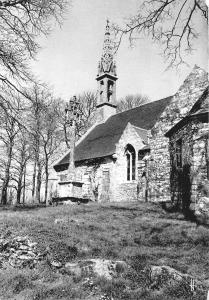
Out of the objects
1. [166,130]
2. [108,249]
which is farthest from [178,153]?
[108,249]

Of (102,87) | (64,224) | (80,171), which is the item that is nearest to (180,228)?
→ (64,224)

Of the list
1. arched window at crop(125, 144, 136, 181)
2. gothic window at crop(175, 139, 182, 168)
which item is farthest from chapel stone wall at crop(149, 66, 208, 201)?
arched window at crop(125, 144, 136, 181)

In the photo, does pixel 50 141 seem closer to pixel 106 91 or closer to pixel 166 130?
pixel 106 91

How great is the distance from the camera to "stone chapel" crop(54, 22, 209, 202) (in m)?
15.3

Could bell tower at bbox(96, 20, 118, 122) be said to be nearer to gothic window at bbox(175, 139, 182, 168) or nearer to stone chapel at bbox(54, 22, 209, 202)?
stone chapel at bbox(54, 22, 209, 202)

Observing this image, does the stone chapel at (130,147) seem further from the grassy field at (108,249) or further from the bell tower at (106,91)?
the grassy field at (108,249)

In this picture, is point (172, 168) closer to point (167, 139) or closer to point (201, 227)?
point (167, 139)

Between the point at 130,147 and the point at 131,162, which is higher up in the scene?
the point at 130,147

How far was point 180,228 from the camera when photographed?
939 centimetres

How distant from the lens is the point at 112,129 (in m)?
24.8

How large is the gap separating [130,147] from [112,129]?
17.4ft

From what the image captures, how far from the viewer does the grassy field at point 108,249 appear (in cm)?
538

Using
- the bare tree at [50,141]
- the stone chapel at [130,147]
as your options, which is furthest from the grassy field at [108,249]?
the bare tree at [50,141]

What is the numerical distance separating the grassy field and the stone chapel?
3.37 m
